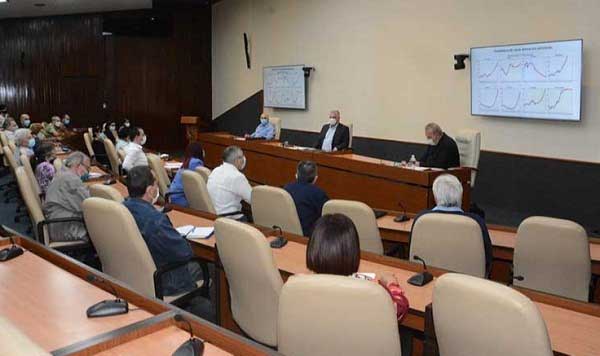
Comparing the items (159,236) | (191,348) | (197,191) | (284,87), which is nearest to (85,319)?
(191,348)

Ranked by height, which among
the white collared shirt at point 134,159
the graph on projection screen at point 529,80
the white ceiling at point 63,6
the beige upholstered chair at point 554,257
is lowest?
the beige upholstered chair at point 554,257

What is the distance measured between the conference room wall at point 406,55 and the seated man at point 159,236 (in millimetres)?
5376

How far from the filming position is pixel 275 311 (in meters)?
2.70

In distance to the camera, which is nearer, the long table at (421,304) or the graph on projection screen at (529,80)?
the long table at (421,304)

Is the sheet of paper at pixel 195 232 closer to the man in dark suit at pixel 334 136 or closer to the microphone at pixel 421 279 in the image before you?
the microphone at pixel 421 279

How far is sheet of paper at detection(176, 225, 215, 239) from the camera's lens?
3.59 meters

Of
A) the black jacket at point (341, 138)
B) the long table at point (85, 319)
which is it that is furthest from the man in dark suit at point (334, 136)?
the long table at point (85, 319)

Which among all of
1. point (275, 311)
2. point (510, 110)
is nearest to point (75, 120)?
point (510, 110)

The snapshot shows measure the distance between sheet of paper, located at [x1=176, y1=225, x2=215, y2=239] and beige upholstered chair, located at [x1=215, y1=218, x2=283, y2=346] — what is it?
2.20ft

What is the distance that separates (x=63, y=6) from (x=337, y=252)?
12.6m

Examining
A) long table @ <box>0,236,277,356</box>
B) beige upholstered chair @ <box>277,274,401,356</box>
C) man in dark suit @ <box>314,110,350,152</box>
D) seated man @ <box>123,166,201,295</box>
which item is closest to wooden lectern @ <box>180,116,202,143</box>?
man in dark suit @ <box>314,110,350,152</box>

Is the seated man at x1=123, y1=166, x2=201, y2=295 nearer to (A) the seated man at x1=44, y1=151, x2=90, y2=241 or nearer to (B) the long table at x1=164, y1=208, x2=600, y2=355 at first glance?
(B) the long table at x1=164, y1=208, x2=600, y2=355

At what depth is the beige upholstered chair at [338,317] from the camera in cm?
189

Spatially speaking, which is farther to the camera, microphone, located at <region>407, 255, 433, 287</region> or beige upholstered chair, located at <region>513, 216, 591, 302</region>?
beige upholstered chair, located at <region>513, 216, 591, 302</region>
